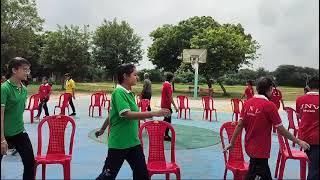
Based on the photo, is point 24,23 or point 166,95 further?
point 24,23

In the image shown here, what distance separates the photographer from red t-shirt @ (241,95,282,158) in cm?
→ 425

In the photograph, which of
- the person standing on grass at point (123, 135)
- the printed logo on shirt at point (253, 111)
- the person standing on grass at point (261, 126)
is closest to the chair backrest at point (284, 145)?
the person standing on grass at point (261, 126)

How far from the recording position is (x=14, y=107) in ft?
14.3

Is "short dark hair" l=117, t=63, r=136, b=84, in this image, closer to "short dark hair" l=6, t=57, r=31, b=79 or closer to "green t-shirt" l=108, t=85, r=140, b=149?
"green t-shirt" l=108, t=85, r=140, b=149

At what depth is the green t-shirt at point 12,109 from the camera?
4.30 m

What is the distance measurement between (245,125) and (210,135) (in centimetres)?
626

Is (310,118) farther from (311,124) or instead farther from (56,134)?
(56,134)

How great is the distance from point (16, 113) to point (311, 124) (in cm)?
331

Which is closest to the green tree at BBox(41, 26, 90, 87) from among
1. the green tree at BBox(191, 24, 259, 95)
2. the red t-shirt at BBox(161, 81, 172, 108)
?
the green tree at BBox(191, 24, 259, 95)

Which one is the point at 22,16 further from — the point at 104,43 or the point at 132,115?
the point at 132,115

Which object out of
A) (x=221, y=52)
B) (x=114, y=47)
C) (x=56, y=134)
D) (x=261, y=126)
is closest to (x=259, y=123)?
(x=261, y=126)

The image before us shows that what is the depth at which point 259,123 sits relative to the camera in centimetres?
429

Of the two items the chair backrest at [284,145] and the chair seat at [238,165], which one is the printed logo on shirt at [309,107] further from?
the chair seat at [238,165]

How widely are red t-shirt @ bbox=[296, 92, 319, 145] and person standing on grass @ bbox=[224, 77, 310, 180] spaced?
245 mm
